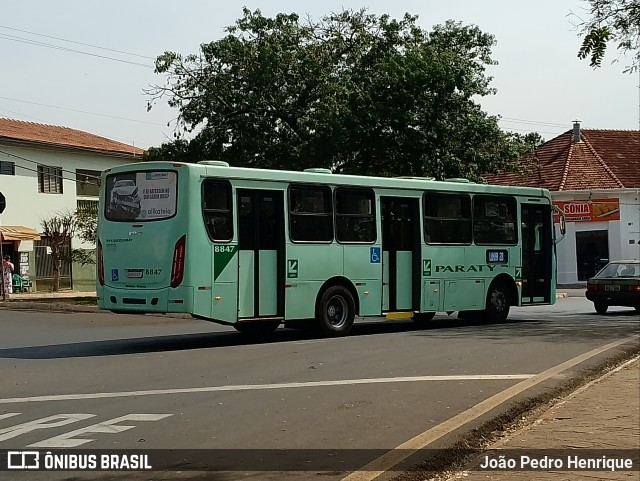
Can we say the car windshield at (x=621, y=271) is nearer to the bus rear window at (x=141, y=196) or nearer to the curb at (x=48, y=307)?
the curb at (x=48, y=307)

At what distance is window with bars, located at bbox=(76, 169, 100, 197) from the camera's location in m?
45.6

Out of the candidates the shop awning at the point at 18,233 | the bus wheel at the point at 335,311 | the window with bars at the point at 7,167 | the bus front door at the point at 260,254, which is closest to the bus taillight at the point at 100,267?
the bus front door at the point at 260,254

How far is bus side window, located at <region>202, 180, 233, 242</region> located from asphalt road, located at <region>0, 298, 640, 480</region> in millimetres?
1932

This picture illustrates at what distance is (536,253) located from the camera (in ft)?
71.9

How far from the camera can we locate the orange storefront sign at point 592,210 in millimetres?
44506

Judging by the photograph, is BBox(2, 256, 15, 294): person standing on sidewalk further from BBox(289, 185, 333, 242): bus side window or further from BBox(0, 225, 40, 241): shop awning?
BBox(289, 185, 333, 242): bus side window

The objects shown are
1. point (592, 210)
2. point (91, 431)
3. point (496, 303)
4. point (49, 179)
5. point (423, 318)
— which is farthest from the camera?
point (592, 210)

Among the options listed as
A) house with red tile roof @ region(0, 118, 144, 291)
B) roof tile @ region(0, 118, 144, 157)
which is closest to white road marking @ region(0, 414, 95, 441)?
house with red tile roof @ region(0, 118, 144, 291)

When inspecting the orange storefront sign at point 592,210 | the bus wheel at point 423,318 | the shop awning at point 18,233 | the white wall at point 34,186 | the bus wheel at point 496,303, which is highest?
the white wall at point 34,186

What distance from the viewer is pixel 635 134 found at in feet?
169

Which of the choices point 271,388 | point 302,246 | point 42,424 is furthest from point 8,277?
point 42,424

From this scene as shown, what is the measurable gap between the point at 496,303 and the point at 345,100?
34.7 ft

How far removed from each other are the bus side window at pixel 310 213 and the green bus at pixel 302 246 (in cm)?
2

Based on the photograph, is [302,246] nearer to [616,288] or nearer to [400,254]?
[400,254]
